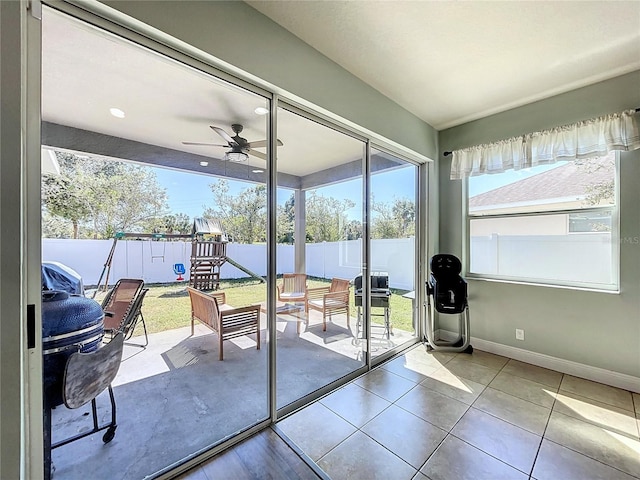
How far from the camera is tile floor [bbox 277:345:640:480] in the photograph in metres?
1.51

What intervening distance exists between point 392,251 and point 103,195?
264 cm

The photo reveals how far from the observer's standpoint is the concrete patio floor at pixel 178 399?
4.57 feet

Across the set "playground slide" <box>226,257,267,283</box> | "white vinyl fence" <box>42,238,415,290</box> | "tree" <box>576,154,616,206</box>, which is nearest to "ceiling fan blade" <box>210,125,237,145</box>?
"white vinyl fence" <box>42,238,415,290</box>

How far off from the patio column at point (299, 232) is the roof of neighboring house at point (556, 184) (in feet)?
7.78

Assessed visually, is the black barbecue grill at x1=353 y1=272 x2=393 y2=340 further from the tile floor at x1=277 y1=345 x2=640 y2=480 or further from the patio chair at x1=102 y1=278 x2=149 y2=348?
the patio chair at x1=102 y1=278 x2=149 y2=348

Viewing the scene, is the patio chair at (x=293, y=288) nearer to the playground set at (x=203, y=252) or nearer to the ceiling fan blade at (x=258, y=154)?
the playground set at (x=203, y=252)

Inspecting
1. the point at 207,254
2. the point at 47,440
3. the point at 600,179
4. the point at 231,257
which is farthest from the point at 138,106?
the point at 600,179

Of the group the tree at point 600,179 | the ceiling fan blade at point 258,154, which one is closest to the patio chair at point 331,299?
the ceiling fan blade at point 258,154

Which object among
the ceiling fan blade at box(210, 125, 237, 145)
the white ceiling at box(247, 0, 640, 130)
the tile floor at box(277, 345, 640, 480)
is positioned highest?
the white ceiling at box(247, 0, 640, 130)

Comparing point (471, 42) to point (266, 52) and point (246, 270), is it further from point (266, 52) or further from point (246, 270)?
point (246, 270)

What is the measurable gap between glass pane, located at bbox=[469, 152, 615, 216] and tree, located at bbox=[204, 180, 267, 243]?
2.72 meters

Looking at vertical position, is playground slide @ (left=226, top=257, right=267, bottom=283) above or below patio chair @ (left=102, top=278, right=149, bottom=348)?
above

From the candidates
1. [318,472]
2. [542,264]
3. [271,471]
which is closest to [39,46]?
[271,471]

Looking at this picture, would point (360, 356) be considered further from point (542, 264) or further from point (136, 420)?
point (542, 264)
